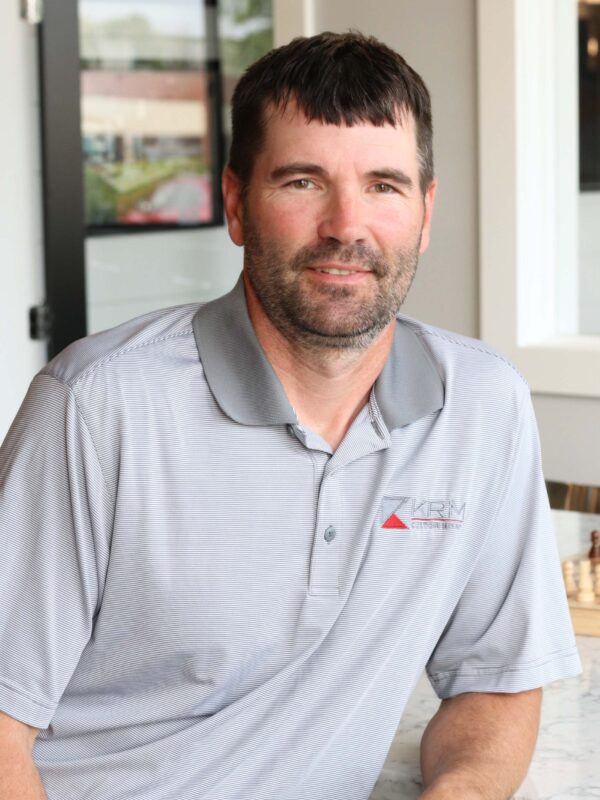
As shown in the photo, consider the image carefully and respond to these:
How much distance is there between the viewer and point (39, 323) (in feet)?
12.1

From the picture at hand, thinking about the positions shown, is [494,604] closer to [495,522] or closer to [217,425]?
[495,522]

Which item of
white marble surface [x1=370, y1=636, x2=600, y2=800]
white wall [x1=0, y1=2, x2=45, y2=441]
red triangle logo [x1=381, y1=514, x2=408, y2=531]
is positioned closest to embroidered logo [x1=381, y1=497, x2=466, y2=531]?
red triangle logo [x1=381, y1=514, x2=408, y2=531]

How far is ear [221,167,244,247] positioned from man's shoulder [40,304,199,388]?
11 centimetres

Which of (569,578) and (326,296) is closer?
(326,296)

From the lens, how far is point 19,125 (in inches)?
144

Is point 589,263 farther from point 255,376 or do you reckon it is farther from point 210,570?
point 210,570

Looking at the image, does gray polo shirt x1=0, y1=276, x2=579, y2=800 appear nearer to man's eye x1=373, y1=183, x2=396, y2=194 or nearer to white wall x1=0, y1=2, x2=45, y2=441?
man's eye x1=373, y1=183, x2=396, y2=194

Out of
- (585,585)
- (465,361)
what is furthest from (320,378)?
(585,585)

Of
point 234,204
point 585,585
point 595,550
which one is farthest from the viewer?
point 595,550

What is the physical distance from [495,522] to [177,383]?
0.37 m

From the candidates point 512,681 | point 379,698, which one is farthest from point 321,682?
point 512,681

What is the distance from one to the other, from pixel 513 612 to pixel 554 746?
145 mm

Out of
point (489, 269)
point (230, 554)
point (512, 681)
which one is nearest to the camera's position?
point (230, 554)

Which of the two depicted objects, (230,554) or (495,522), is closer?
(230,554)
